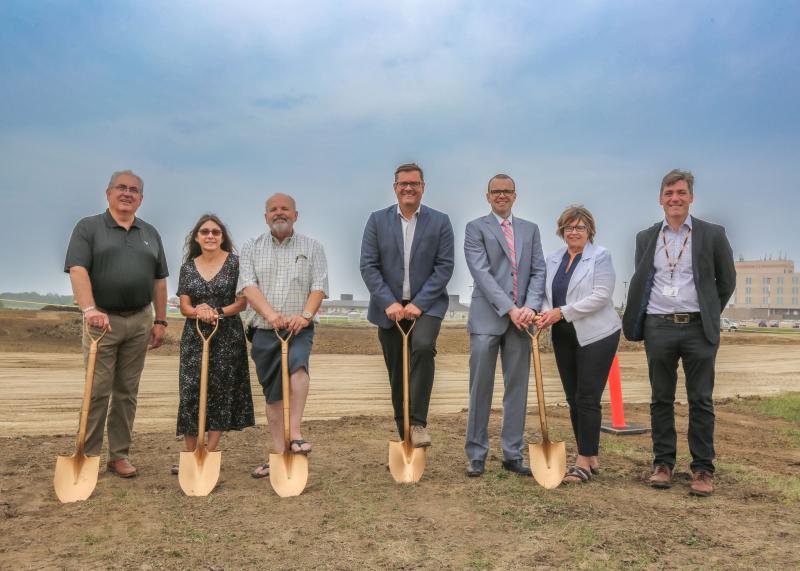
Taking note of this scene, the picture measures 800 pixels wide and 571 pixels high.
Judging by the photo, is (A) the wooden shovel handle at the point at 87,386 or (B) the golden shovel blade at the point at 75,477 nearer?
(B) the golden shovel blade at the point at 75,477

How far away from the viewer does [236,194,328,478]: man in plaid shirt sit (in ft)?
16.8

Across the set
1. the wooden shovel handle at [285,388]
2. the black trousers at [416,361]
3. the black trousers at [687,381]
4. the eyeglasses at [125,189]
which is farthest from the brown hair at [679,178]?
the eyeglasses at [125,189]

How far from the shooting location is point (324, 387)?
44.4ft

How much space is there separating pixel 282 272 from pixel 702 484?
3335 mm

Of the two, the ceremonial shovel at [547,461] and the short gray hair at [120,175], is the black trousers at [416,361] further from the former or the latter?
the short gray hair at [120,175]

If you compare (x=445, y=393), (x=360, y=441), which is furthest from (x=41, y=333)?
(x=360, y=441)

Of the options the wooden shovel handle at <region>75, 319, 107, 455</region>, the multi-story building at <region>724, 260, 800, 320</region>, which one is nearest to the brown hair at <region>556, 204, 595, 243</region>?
the wooden shovel handle at <region>75, 319, 107, 455</region>

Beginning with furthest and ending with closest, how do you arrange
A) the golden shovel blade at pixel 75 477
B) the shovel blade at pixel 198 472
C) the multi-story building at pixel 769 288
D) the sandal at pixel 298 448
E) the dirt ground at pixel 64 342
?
the multi-story building at pixel 769 288, the dirt ground at pixel 64 342, the sandal at pixel 298 448, the shovel blade at pixel 198 472, the golden shovel blade at pixel 75 477

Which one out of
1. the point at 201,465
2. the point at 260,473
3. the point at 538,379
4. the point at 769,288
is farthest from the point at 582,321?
the point at 769,288

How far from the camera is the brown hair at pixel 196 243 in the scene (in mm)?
5379

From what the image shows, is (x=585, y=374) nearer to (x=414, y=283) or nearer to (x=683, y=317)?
(x=683, y=317)

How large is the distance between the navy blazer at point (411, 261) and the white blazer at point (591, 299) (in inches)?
32.4

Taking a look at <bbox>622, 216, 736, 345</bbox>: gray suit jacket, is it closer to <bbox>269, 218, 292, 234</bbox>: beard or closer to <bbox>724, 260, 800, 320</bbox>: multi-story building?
<bbox>269, 218, 292, 234</bbox>: beard

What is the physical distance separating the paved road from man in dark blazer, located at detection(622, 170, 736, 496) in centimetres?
541
